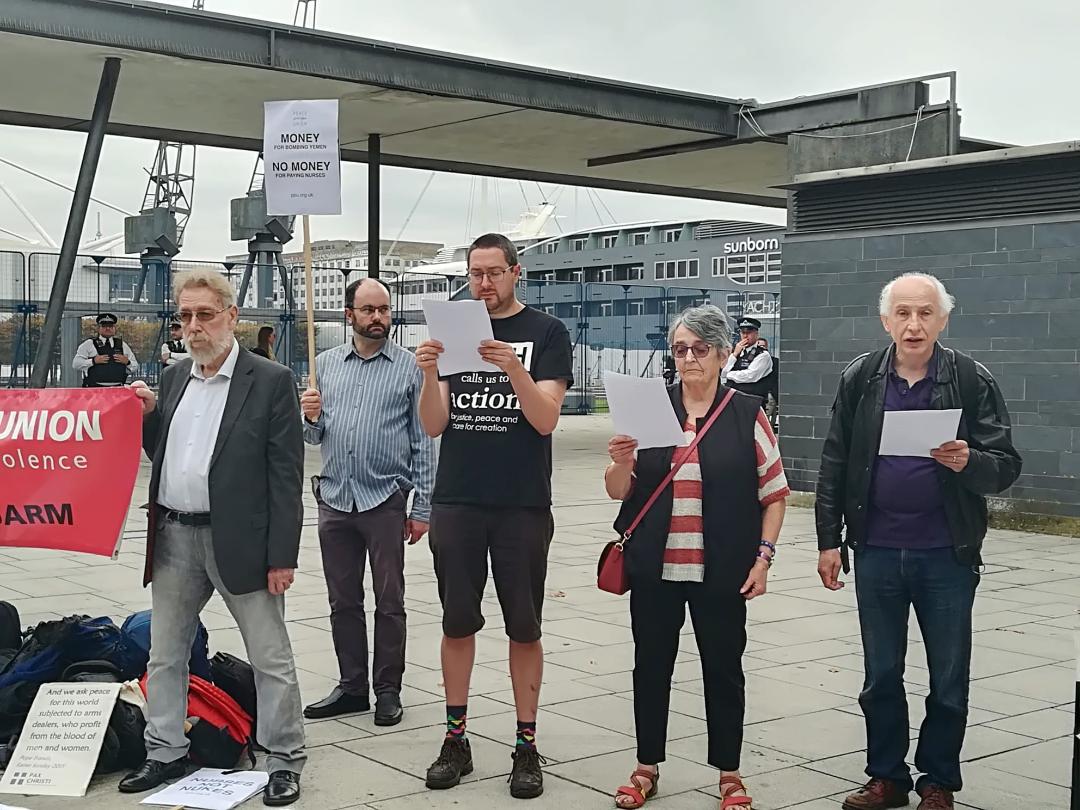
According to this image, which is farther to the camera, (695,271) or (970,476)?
(695,271)

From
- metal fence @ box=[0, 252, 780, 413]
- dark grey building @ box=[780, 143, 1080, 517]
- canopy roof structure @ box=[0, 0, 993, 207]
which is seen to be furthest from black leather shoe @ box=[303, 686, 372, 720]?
metal fence @ box=[0, 252, 780, 413]

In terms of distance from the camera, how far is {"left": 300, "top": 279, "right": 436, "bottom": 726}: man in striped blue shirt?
5965mm

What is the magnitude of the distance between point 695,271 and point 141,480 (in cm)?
7706

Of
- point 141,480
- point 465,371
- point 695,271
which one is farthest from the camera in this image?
point 695,271

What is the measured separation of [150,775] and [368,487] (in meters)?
1.59

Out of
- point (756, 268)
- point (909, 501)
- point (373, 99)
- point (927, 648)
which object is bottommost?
point (927, 648)

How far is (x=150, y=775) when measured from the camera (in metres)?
4.96

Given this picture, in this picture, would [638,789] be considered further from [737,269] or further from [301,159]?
[737,269]

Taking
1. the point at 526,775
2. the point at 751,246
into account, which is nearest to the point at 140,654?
the point at 526,775

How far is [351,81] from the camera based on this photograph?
573 inches

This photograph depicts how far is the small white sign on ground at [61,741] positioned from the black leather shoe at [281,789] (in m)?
0.69

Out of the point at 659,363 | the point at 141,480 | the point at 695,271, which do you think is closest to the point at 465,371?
the point at 141,480

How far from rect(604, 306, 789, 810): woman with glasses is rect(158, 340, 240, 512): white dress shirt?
1487 mm

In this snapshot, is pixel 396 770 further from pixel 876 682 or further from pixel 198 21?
pixel 198 21
